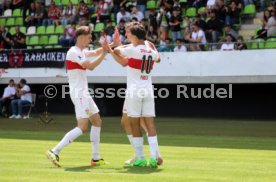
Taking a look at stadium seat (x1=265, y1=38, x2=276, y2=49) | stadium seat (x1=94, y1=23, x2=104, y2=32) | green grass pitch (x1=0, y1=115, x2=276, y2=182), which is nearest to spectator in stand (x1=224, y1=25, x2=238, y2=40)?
stadium seat (x1=265, y1=38, x2=276, y2=49)

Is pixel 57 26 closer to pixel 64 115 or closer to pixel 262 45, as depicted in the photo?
pixel 64 115

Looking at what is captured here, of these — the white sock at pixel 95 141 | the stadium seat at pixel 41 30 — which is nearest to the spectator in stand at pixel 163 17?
the stadium seat at pixel 41 30

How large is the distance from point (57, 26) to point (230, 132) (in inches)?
543

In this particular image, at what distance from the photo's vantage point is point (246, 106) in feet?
95.7

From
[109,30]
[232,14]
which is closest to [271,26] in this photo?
[232,14]

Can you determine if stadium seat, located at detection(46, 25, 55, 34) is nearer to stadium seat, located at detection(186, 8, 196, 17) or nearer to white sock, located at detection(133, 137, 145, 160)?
stadium seat, located at detection(186, 8, 196, 17)

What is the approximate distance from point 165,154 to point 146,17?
17.3m

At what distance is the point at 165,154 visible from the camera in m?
14.4

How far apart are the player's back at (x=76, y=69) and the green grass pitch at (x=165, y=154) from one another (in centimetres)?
137

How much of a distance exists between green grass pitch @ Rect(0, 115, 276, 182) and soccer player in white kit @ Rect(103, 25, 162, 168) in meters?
0.48

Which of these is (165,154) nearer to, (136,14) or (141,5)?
(136,14)

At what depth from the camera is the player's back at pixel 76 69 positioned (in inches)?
487

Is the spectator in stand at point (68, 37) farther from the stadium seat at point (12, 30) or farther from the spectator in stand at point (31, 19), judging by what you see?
the stadium seat at point (12, 30)

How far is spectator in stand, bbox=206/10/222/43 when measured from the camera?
2712cm
